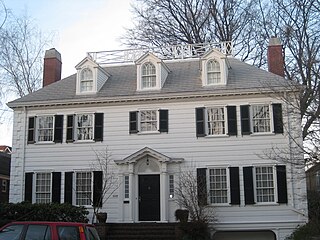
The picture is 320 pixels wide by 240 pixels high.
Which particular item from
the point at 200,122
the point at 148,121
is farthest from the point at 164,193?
the point at 200,122

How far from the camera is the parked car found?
1101cm

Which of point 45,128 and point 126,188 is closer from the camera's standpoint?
point 126,188

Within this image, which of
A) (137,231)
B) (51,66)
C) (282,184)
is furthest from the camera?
(51,66)

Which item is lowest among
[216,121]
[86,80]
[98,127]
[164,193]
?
[164,193]

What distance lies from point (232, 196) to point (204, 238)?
277 cm

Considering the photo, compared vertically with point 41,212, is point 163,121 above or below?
above

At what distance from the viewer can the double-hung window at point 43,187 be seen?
22.7 m

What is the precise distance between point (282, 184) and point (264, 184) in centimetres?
81

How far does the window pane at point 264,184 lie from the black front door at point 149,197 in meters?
4.70

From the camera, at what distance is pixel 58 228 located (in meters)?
11.1

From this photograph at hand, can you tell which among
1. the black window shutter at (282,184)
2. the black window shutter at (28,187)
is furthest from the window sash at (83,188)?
the black window shutter at (282,184)

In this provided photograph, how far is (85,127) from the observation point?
2298 cm

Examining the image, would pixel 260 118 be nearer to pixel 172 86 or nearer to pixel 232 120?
pixel 232 120

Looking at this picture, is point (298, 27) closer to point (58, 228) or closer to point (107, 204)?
point (107, 204)
